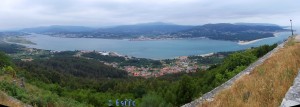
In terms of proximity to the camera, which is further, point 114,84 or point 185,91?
point 114,84

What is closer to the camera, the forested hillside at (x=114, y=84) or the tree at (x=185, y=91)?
the forested hillside at (x=114, y=84)

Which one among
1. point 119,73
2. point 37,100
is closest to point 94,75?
point 119,73

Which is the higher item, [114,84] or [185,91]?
[185,91]

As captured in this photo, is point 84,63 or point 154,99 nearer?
point 154,99

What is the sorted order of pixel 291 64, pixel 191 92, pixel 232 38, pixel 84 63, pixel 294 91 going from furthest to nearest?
pixel 232 38, pixel 84 63, pixel 191 92, pixel 291 64, pixel 294 91

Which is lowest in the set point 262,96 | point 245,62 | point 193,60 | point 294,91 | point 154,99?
point 193,60

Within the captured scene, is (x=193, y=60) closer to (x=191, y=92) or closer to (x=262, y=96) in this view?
(x=191, y=92)

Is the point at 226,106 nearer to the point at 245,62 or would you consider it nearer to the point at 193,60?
the point at 245,62

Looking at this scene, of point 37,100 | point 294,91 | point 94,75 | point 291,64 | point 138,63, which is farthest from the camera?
point 138,63

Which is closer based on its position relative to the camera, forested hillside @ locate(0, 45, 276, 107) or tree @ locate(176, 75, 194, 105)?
forested hillside @ locate(0, 45, 276, 107)

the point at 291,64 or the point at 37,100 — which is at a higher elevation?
the point at 291,64
